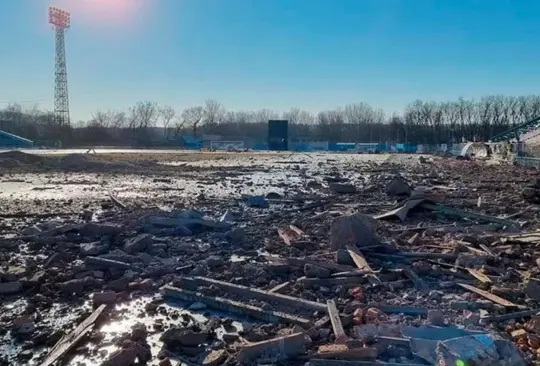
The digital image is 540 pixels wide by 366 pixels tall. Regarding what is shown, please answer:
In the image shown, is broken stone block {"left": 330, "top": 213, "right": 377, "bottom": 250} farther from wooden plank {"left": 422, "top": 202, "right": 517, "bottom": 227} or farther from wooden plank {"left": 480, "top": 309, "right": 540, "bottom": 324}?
wooden plank {"left": 422, "top": 202, "right": 517, "bottom": 227}

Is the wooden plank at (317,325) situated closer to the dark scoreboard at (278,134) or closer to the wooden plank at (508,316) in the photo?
the wooden plank at (508,316)

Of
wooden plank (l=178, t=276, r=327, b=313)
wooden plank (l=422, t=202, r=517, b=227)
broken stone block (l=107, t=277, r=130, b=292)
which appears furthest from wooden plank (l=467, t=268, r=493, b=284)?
broken stone block (l=107, t=277, r=130, b=292)

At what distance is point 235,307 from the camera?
20.2 feet

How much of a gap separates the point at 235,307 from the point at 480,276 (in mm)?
3685

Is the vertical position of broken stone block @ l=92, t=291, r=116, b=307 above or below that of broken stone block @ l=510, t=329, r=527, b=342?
below

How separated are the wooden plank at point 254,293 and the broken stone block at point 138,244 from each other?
217cm

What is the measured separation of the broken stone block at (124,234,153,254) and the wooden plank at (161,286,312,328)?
7.37ft

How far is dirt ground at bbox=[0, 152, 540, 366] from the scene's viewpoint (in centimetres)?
482

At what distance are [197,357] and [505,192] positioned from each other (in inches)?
639

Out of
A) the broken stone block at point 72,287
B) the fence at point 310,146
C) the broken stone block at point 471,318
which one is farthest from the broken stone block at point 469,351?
the fence at point 310,146

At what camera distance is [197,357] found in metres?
4.90

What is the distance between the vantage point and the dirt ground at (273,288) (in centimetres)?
482

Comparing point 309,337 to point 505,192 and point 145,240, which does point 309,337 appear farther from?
point 505,192

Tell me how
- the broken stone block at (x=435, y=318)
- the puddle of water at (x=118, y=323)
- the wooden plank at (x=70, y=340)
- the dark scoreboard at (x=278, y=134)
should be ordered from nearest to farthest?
the wooden plank at (x=70, y=340) < the puddle of water at (x=118, y=323) < the broken stone block at (x=435, y=318) < the dark scoreboard at (x=278, y=134)
